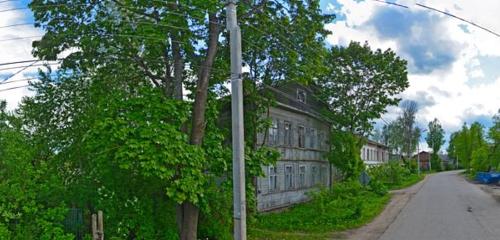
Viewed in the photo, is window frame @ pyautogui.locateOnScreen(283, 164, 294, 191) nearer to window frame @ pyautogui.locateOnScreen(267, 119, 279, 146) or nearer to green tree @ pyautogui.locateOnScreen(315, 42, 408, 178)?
window frame @ pyautogui.locateOnScreen(267, 119, 279, 146)

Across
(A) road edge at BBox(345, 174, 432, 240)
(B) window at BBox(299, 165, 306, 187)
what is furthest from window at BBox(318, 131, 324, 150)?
(A) road edge at BBox(345, 174, 432, 240)

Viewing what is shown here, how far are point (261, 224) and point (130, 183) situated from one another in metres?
9.39

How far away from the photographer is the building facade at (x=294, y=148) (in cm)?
2789

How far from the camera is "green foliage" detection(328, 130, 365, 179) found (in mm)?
38844

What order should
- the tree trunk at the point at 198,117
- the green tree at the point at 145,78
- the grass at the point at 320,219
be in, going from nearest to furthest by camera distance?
the green tree at the point at 145,78, the tree trunk at the point at 198,117, the grass at the point at 320,219

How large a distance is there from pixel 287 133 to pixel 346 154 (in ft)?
30.8

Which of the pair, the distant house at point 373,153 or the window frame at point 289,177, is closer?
the window frame at point 289,177

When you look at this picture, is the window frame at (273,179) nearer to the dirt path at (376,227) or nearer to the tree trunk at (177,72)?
the dirt path at (376,227)

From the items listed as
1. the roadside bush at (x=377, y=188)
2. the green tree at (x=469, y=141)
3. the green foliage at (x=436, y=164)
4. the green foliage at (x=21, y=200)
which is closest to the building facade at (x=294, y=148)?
the roadside bush at (x=377, y=188)

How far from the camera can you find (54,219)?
12898mm

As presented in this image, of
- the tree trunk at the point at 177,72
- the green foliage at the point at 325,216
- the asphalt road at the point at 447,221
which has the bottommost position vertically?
the asphalt road at the point at 447,221

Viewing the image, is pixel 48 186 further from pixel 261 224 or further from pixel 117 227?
pixel 261 224

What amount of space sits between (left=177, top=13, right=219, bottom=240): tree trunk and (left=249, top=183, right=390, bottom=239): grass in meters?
4.39

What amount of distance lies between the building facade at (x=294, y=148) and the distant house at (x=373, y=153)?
34202 mm
